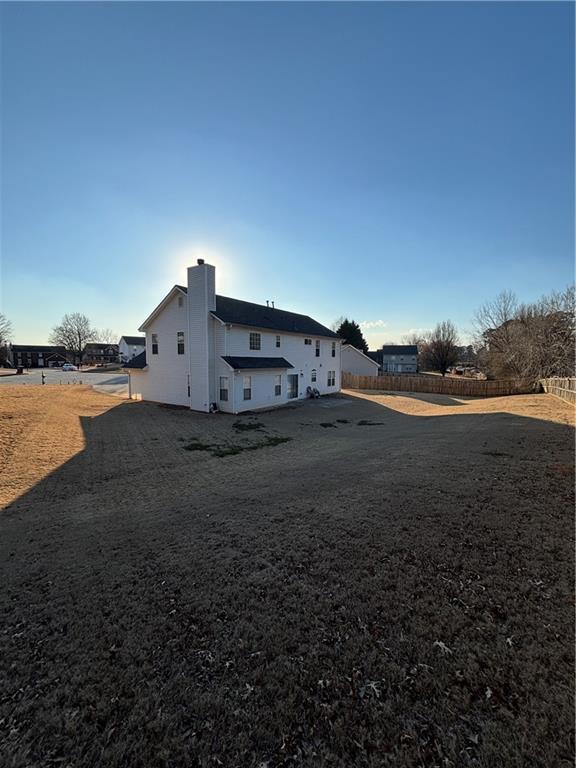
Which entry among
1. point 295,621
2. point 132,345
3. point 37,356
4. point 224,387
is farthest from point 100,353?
point 295,621

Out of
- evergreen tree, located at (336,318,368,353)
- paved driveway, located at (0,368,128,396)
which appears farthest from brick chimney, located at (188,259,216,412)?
evergreen tree, located at (336,318,368,353)

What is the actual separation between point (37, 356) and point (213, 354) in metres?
87.0

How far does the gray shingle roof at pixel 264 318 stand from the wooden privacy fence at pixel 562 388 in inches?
676

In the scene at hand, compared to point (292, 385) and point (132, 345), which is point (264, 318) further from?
point (132, 345)

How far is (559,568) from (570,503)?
2.42 m

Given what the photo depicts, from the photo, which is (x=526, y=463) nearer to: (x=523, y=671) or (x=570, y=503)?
(x=570, y=503)

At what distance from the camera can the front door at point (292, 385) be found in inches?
1057

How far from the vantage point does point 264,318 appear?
26.5m

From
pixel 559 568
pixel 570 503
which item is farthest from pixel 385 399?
pixel 559 568

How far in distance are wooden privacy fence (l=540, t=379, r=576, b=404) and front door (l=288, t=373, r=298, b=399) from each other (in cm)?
1705

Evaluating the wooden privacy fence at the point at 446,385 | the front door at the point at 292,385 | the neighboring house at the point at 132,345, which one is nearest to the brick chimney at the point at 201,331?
the front door at the point at 292,385

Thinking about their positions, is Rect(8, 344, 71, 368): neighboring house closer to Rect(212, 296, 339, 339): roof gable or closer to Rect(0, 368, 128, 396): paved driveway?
Rect(0, 368, 128, 396): paved driveway

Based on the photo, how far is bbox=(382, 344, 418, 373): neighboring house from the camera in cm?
7862

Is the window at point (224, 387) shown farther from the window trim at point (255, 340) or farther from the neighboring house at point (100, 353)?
the neighboring house at point (100, 353)
